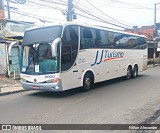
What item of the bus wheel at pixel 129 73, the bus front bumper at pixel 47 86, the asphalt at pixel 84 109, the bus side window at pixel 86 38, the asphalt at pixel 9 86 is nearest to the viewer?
the asphalt at pixel 84 109

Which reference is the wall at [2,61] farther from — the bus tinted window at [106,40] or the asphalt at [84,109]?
the bus tinted window at [106,40]

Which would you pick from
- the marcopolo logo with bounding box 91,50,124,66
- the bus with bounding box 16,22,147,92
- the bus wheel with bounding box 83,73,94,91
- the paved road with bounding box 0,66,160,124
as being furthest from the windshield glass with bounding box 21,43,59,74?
the marcopolo logo with bounding box 91,50,124,66

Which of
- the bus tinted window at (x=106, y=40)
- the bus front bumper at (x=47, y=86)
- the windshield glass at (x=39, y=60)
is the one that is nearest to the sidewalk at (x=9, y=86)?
the windshield glass at (x=39, y=60)

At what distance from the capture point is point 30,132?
545 centimetres

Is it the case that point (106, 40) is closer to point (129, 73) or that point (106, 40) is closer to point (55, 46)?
point (129, 73)

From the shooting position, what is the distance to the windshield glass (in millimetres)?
9297

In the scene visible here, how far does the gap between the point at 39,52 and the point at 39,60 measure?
0.34 meters

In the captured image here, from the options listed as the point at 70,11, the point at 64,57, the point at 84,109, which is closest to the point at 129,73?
the point at 70,11

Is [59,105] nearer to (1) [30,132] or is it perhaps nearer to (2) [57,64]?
→ (2) [57,64]

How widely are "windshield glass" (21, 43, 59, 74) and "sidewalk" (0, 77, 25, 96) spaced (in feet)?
5.81

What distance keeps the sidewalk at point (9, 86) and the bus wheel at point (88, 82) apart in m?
3.36

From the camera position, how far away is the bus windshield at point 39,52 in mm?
9320

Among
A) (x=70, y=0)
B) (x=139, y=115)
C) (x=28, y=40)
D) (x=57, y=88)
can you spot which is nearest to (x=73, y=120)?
(x=139, y=115)

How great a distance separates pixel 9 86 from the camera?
1304 cm
